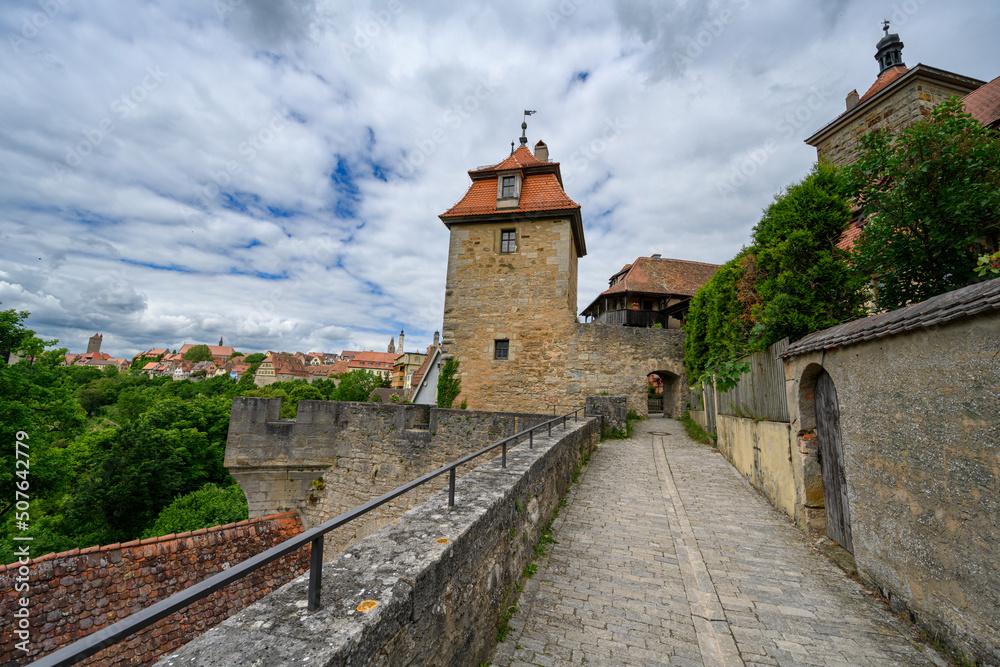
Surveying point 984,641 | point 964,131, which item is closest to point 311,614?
point 984,641

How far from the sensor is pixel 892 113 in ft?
46.9

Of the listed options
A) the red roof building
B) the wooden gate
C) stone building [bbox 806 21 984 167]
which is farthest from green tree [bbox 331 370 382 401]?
the wooden gate

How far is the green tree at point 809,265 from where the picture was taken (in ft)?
20.2

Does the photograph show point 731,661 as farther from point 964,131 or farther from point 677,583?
point 964,131

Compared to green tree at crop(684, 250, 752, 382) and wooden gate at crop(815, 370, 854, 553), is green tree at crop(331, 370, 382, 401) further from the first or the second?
wooden gate at crop(815, 370, 854, 553)

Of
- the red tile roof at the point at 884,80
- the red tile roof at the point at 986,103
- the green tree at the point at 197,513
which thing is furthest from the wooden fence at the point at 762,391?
the green tree at the point at 197,513

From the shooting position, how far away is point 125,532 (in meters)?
17.4

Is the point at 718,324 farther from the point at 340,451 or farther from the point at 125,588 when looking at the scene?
the point at 125,588

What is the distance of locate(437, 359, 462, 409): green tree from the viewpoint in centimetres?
1499

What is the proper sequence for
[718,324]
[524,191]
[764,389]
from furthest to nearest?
1. [524,191]
2. [718,324]
3. [764,389]

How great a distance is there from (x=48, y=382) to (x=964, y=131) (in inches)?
938

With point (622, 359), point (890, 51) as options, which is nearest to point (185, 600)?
point (622, 359)

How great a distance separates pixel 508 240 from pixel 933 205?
453 inches

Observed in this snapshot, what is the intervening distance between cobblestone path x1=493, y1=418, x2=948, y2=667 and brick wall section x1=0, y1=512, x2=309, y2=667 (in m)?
3.47
